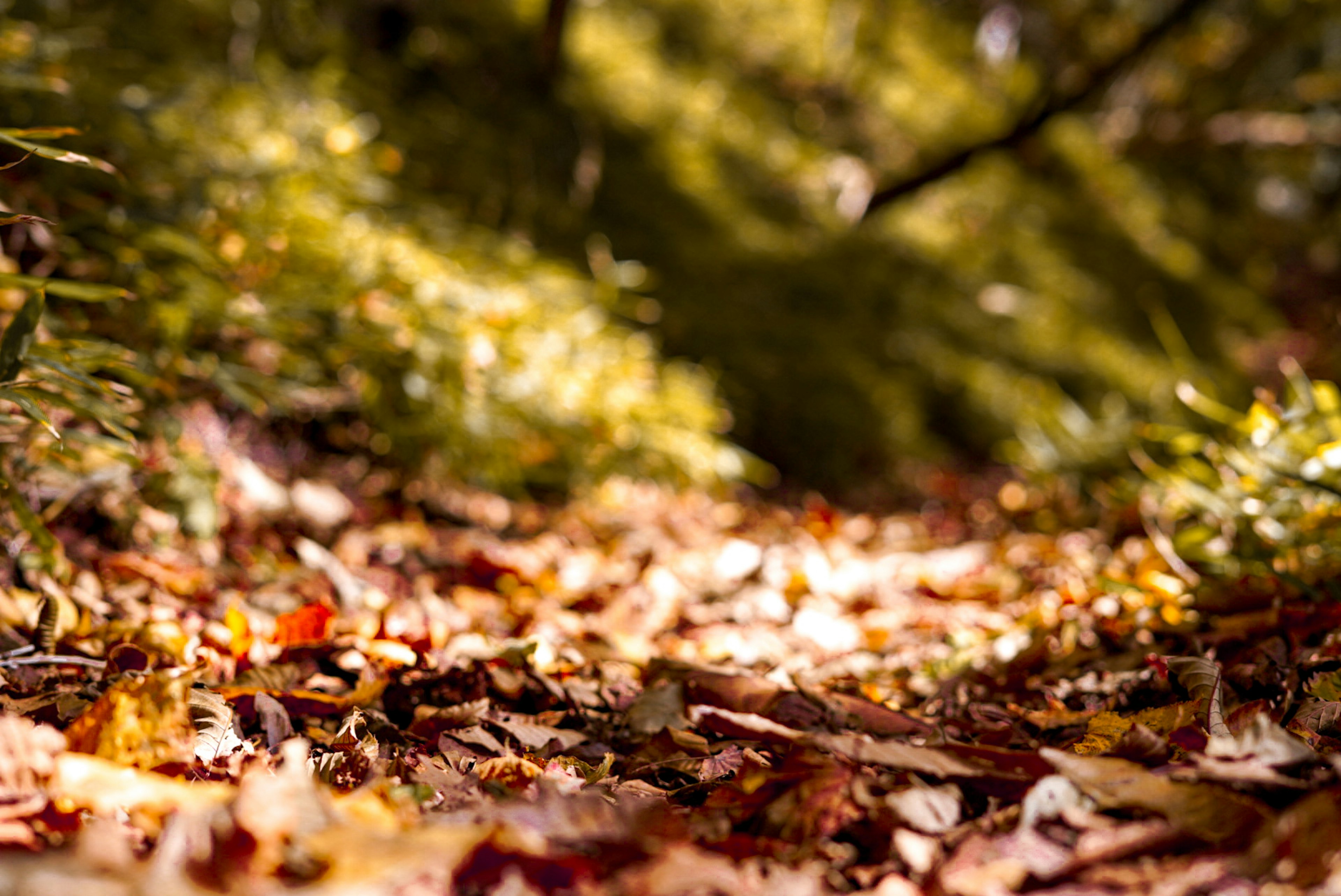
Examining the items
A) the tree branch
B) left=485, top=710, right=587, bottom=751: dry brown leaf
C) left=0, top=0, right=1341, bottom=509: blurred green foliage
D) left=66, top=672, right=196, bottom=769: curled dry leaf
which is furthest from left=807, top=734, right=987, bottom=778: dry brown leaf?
the tree branch

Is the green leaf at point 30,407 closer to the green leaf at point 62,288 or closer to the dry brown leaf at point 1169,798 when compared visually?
the green leaf at point 62,288

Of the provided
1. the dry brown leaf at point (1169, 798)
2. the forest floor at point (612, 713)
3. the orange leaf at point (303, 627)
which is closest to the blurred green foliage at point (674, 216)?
the forest floor at point (612, 713)

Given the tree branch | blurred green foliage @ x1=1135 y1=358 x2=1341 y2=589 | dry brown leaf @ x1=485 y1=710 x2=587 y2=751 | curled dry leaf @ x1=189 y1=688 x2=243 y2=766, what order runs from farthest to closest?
the tree branch, blurred green foliage @ x1=1135 y1=358 x2=1341 y2=589, dry brown leaf @ x1=485 y1=710 x2=587 y2=751, curled dry leaf @ x1=189 y1=688 x2=243 y2=766

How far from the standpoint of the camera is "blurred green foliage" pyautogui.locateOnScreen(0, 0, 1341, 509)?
7.54 ft

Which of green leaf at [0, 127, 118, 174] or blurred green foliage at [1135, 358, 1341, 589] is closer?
green leaf at [0, 127, 118, 174]

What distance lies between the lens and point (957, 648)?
71.4 inches

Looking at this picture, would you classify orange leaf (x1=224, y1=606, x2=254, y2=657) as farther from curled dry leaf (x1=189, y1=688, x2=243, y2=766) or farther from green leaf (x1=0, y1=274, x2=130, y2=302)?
green leaf (x1=0, y1=274, x2=130, y2=302)

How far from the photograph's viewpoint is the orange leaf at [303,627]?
4.97 feet

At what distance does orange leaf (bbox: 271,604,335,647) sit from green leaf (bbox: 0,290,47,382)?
1.84 ft

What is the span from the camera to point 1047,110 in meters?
5.66

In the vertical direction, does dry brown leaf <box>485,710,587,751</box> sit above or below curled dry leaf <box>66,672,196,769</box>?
above

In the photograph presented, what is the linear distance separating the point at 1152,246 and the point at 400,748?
9.17 m

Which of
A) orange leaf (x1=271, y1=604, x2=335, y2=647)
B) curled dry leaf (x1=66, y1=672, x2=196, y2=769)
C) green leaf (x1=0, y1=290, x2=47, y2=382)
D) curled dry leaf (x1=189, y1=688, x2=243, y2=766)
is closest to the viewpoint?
curled dry leaf (x1=66, y1=672, x2=196, y2=769)

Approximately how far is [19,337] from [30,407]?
0.18m
